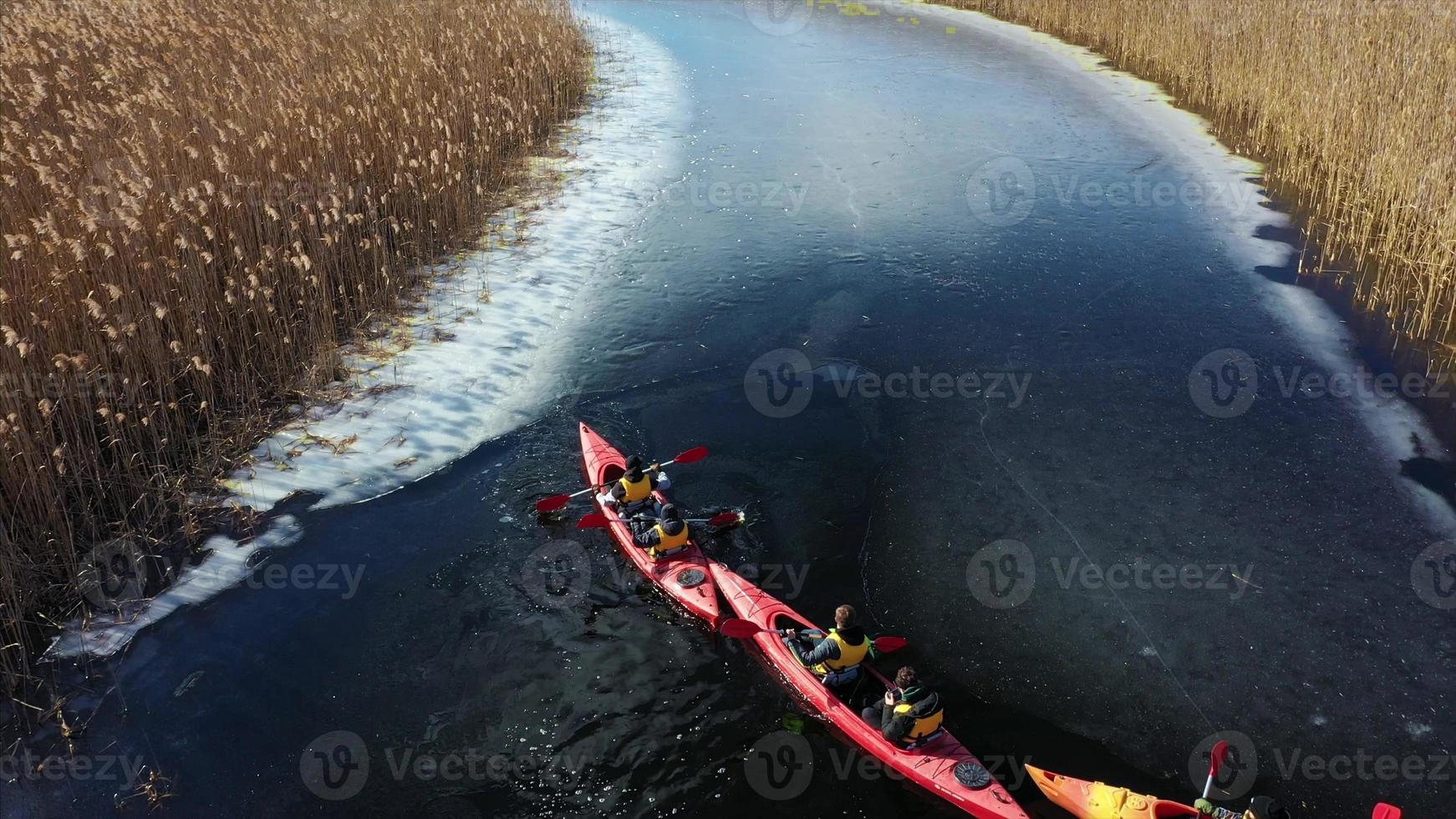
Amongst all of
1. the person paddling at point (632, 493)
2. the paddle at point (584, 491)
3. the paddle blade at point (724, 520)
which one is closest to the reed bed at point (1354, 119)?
the paddle blade at point (724, 520)

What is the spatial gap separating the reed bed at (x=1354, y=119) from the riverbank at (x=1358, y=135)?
3 cm

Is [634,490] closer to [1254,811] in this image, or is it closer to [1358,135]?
[1254,811]

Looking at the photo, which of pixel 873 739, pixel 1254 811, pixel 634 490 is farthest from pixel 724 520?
pixel 1254 811

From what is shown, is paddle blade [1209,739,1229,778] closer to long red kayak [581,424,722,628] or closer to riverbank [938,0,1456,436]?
long red kayak [581,424,722,628]

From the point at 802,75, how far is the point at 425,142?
1185 cm

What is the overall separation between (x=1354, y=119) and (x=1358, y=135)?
0.80 feet

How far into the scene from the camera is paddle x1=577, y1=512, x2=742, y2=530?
8258 mm

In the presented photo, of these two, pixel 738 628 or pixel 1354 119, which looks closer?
pixel 738 628

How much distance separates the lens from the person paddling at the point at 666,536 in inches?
310

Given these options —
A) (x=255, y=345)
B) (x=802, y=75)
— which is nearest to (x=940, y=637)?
(x=255, y=345)

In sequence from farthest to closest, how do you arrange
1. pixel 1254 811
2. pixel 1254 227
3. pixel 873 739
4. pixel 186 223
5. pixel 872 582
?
pixel 1254 227, pixel 186 223, pixel 872 582, pixel 873 739, pixel 1254 811

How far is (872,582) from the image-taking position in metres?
7.84

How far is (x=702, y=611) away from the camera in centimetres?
749

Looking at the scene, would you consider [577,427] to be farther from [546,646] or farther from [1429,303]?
[1429,303]
